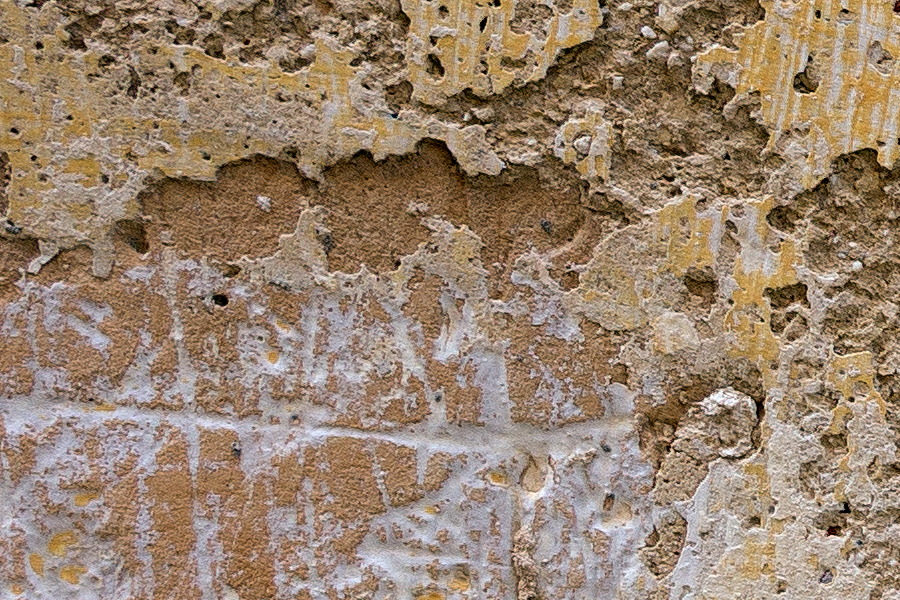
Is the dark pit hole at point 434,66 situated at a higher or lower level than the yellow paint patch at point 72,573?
higher

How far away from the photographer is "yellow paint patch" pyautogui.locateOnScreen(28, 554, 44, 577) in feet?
3.67

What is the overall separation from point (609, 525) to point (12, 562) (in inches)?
27.3

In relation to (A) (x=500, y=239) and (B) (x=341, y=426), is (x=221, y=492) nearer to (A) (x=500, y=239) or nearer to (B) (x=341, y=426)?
(B) (x=341, y=426)

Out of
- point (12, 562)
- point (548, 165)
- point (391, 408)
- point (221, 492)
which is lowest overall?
point (12, 562)

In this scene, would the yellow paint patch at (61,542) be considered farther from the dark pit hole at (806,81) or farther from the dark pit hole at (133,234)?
the dark pit hole at (806,81)

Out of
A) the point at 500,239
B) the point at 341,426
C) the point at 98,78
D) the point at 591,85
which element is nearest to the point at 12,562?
the point at 341,426

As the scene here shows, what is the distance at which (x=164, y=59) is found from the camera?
1082 millimetres

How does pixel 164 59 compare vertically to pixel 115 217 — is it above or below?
above

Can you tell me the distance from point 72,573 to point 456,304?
1.77 feet

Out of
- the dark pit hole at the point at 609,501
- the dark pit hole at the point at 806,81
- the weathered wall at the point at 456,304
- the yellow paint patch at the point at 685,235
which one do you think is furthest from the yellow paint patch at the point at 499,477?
the dark pit hole at the point at 806,81

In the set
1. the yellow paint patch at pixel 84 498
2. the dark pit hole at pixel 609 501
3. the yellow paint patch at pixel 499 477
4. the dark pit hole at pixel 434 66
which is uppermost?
the dark pit hole at pixel 434 66

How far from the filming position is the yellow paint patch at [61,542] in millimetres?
1121

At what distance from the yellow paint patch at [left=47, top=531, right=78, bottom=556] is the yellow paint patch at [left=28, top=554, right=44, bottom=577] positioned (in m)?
0.01

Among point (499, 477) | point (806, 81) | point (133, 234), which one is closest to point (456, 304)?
point (499, 477)
